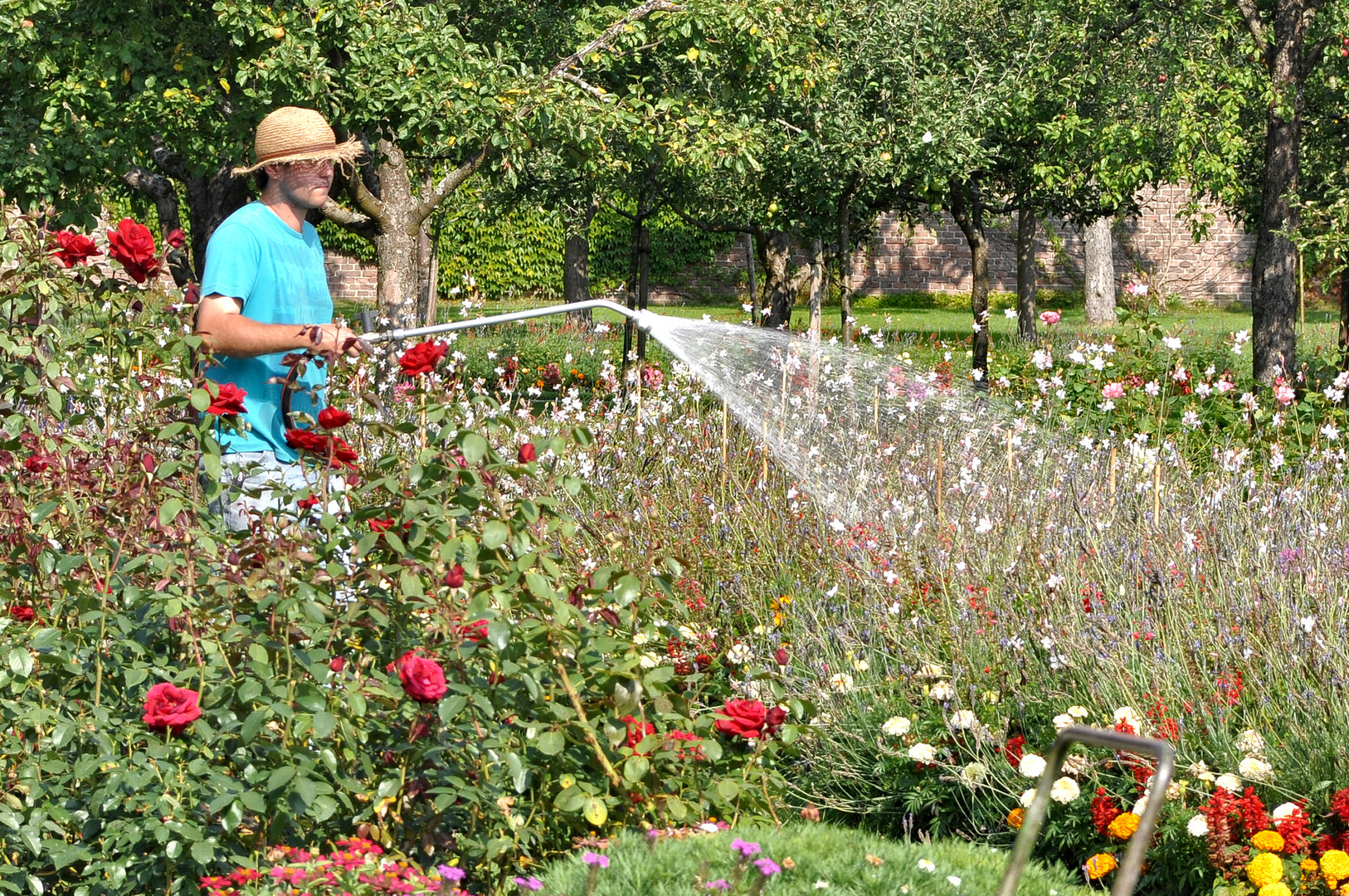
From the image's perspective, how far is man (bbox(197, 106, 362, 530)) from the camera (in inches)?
132

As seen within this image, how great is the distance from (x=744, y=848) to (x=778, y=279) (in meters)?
12.2

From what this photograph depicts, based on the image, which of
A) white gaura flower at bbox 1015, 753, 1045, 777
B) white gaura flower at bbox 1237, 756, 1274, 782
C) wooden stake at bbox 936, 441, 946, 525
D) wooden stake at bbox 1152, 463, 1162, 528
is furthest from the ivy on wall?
white gaura flower at bbox 1237, 756, 1274, 782

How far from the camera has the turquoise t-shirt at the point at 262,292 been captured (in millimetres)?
3443

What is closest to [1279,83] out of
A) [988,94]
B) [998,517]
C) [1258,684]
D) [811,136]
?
[988,94]

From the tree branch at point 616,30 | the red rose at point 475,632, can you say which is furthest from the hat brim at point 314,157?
the tree branch at point 616,30

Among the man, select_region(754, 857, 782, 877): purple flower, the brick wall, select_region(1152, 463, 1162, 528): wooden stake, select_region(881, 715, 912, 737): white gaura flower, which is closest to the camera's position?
select_region(754, 857, 782, 877): purple flower

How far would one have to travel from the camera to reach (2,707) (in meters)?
2.82

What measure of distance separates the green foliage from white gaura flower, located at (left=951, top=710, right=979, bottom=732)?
53cm

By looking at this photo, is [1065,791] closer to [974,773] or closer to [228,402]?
[974,773]

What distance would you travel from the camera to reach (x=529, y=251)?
26078 mm

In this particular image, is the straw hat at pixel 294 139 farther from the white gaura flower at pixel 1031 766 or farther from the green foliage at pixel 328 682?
the white gaura flower at pixel 1031 766

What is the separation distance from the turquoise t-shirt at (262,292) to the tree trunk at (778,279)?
10530mm

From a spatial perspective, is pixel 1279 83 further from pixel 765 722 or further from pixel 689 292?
pixel 689 292

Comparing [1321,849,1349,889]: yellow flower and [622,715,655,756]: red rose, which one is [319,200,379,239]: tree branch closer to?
[622,715,655,756]: red rose
